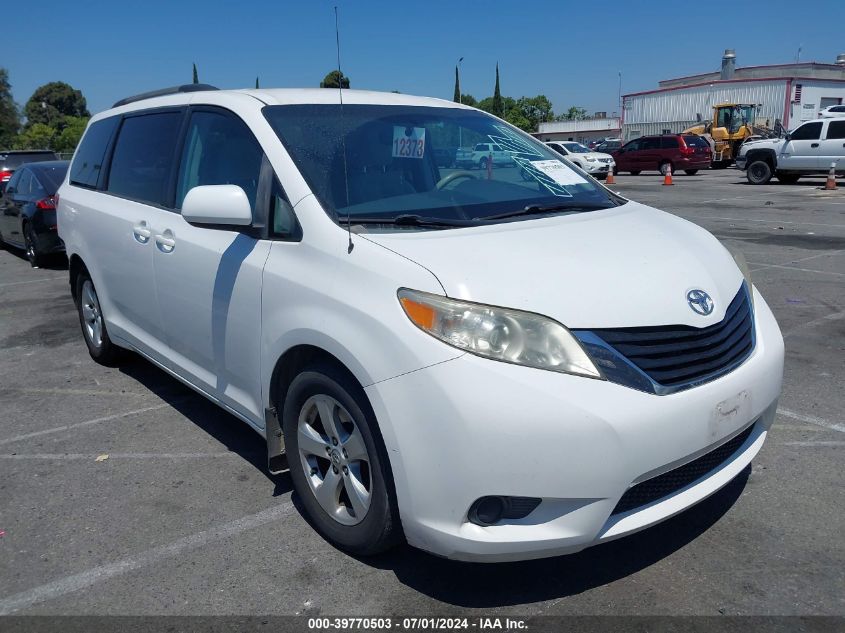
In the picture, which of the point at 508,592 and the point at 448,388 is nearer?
the point at 448,388

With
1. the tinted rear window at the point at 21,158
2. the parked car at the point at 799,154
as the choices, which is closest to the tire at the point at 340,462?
the tinted rear window at the point at 21,158

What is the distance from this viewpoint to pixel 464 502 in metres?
2.39

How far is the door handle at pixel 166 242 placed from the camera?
386 centimetres

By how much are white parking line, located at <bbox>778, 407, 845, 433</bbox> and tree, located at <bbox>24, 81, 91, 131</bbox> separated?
101 m

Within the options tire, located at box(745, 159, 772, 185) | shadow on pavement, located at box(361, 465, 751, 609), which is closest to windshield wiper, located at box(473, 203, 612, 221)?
shadow on pavement, located at box(361, 465, 751, 609)

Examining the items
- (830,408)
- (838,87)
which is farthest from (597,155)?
(838,87)

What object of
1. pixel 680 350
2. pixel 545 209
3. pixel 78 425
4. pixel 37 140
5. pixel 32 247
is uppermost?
pixel 37 140

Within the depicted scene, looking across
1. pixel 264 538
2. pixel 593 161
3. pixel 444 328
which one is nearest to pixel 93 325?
pixel 264 538

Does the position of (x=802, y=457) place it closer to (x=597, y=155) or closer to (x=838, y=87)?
(x=597, y=155)

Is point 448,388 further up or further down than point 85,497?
further up

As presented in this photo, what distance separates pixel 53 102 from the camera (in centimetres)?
9656

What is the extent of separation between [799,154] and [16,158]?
2100 centimetres

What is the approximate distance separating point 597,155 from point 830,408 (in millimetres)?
25753

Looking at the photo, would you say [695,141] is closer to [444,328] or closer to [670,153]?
[670,153]
